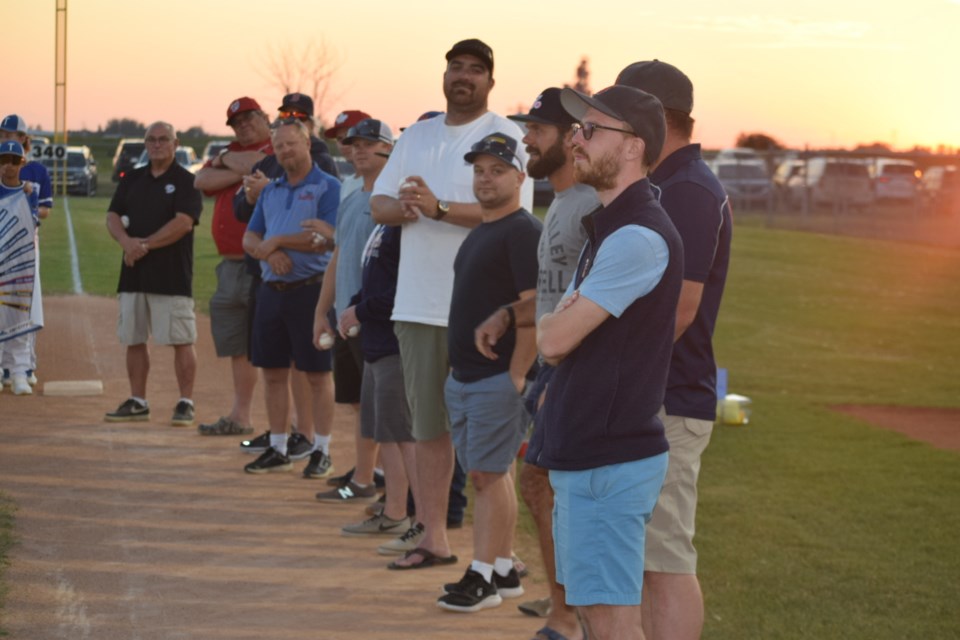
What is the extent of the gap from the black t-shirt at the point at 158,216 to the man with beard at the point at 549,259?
16.5ft

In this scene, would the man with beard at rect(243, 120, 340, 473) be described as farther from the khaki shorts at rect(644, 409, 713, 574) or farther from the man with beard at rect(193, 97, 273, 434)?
the khaki shorts at rect(644, 409, 713, 574)

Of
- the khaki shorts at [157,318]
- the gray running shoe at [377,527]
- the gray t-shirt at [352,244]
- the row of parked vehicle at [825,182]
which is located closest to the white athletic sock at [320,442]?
the gray t-shirt at [352,244]

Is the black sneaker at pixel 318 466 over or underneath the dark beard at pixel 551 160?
underneath

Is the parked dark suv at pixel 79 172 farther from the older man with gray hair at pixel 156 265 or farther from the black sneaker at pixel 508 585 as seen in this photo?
the black sneaker at pixel 508 585

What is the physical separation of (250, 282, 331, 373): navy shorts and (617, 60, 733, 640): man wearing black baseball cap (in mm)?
4288

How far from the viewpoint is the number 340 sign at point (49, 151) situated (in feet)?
85.4

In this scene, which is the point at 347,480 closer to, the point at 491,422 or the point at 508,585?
the point at 508,585

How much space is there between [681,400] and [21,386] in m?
7.93

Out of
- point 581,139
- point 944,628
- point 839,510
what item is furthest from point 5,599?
point 839,510

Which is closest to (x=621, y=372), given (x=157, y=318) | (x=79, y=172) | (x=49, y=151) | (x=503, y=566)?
(x=503, y=566)

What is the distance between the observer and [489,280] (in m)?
6.00

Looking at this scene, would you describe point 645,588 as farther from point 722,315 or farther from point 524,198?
point 722,315

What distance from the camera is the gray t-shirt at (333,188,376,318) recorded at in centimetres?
772

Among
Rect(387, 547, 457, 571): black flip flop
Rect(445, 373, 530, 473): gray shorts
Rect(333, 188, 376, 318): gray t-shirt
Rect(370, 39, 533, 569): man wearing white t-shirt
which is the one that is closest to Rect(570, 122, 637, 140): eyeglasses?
Rect(445, 373, 530, 473): gray shorts
